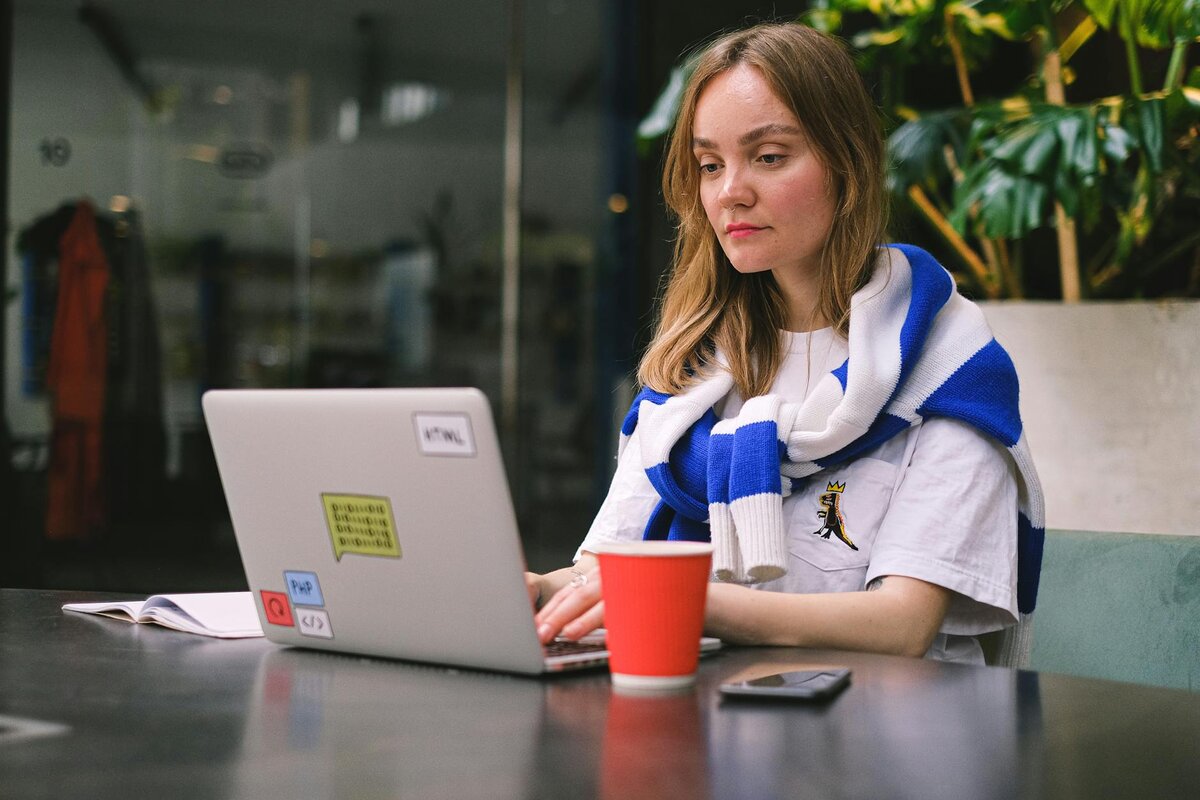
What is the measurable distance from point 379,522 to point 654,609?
24 centimetres

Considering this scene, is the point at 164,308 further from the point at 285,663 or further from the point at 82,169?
the point at 285,663

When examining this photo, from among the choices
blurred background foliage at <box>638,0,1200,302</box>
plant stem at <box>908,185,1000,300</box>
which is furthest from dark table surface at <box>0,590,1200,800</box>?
plant stem at <box>908,185,1000,300</box>

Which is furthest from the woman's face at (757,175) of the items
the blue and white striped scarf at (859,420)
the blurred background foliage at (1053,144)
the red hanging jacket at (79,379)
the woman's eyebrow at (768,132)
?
the red hanging jacket at (79,379)

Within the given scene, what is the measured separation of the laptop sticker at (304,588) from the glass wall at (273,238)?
4.05m

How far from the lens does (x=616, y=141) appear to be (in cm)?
557

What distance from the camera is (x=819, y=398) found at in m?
1.47

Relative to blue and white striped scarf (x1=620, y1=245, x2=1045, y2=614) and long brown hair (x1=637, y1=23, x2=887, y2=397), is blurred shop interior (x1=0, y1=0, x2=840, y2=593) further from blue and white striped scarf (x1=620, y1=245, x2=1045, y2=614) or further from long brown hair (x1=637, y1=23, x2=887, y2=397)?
blue and white striped scarf (x1=620, y1=245, x2=1045, y2=614)

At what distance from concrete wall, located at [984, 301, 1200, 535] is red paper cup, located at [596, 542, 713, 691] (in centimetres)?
190

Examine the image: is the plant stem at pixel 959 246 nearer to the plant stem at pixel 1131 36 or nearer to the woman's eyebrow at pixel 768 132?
the plant stem at pixel 1131 36

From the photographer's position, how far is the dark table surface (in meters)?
0.72

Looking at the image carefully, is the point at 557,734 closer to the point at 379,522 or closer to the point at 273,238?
the point at 379,522

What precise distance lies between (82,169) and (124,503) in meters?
1.33

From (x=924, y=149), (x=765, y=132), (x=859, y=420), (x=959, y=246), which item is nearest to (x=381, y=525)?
(x=859, y=420)

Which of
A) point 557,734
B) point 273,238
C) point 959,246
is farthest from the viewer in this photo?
point 273,238
